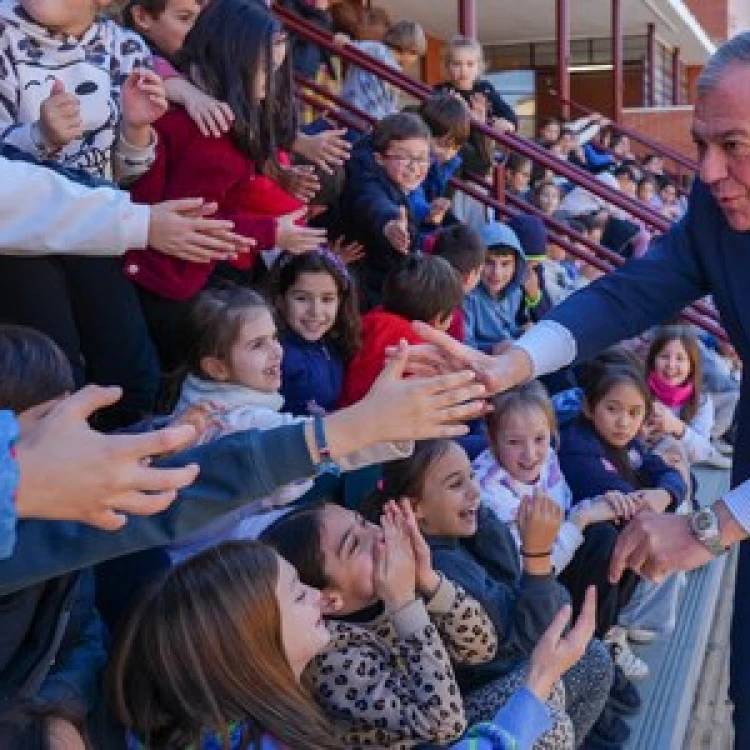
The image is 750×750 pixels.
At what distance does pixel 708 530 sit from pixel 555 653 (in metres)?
0.41

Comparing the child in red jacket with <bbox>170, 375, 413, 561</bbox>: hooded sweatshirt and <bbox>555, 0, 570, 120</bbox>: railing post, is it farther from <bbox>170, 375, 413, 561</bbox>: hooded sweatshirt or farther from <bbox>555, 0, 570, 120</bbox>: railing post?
<bbox>555, 0, 570, 120</bbox>: railing post

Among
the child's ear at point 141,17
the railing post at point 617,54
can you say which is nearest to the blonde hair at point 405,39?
the child's ear at point 141,17

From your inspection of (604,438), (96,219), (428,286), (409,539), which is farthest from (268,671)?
(604,438)

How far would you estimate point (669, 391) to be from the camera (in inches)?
218

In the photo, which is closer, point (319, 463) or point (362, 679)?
point (319, 463)

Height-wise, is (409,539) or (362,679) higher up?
(409,539)

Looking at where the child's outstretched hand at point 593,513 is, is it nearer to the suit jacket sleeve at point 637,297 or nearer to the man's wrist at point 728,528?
the suit jacket sleeve at point 637,297

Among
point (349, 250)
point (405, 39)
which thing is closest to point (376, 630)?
point (349, 250)

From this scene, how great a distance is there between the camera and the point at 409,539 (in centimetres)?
238

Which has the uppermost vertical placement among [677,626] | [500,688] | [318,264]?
[318,264]

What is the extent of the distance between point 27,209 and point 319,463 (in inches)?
32.1

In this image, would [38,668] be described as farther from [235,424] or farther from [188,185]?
[188,185]

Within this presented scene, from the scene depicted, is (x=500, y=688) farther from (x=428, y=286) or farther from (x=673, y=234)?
(x=428, y=286)

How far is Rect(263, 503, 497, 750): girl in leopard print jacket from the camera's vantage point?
226 centimetres
